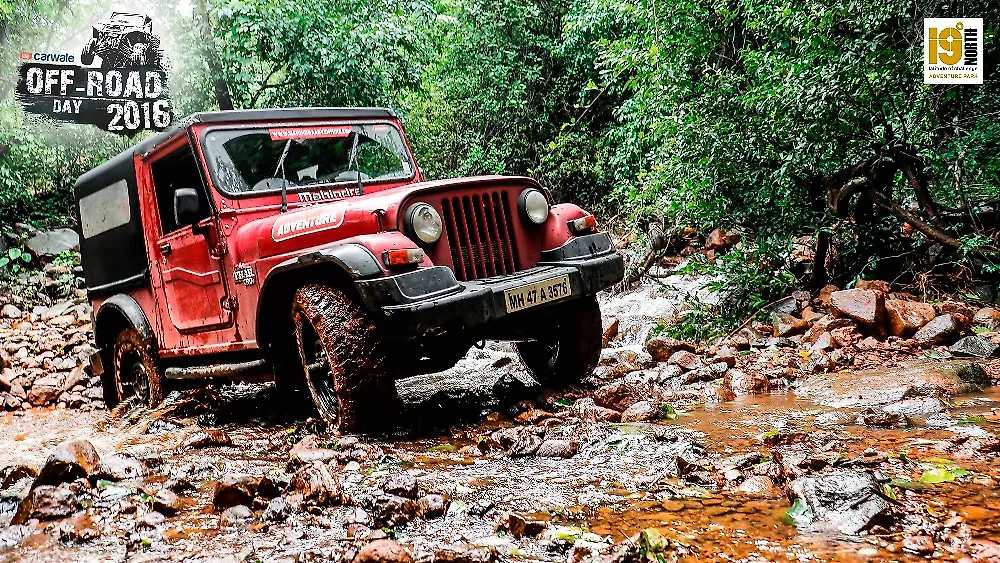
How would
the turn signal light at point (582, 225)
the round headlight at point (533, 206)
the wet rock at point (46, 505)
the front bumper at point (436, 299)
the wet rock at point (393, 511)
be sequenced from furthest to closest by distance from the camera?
the turn signal light at point (582, 225) < the round headlight at point (533, 206) < the front bumper at point (436, 299) < the wet rock at point (46, 505) < the wet rock at point (393, 511)

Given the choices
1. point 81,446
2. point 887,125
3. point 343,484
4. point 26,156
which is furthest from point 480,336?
point 26,156

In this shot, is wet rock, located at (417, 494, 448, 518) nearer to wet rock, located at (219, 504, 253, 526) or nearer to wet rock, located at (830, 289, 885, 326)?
wet rock, located at (219, 504, 253, 526)

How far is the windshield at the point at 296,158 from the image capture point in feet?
17.6

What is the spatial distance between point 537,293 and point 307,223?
52.6 inches

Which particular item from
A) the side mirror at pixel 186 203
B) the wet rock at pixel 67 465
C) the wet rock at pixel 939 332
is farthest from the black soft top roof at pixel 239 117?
the wet rock at pixel 939 332

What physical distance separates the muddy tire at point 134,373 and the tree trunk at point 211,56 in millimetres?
7770

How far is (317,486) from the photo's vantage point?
3.18 m

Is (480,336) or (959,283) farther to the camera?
(959,283)

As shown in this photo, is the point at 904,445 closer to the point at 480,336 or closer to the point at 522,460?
the point at 522,460

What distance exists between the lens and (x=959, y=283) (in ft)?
23.7

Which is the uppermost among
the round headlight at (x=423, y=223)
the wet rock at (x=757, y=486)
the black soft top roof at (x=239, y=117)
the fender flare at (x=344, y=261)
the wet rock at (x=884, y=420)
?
the black soft top roof at (x=239, y=117)

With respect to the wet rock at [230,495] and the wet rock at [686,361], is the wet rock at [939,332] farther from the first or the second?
the wet rock at [230,495]

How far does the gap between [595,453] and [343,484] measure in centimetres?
109

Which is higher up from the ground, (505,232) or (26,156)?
(26,156)
